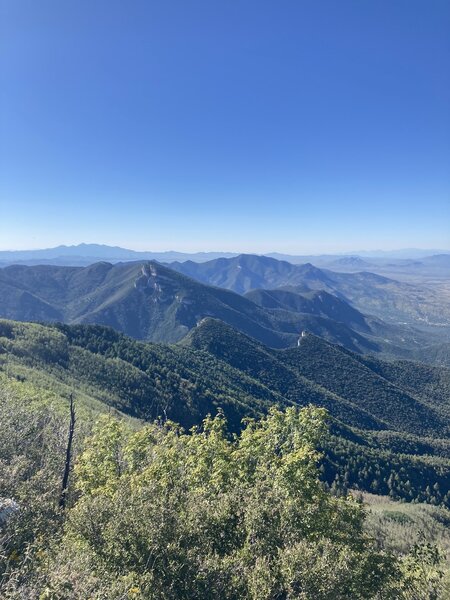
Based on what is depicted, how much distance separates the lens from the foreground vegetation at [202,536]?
1586 centimetres

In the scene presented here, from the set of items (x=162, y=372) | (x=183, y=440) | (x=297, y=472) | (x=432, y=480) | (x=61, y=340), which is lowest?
(x=432, y=480)

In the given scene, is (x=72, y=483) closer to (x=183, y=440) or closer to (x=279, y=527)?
(x=183, y=440)

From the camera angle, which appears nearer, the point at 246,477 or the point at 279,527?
the point at 279,527

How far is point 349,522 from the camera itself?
25609 millimetres

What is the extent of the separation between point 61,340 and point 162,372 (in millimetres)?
45553

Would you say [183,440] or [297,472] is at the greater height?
[297,472]

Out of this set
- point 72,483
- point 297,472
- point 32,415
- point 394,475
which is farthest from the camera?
point 394,475

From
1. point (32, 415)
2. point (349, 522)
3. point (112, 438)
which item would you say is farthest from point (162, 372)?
point (349, 522)

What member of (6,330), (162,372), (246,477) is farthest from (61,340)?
(246,477)

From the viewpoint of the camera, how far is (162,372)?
171 m

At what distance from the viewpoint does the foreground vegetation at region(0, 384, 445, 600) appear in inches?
624

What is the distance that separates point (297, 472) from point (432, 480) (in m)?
154

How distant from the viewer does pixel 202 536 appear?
18.6 metres

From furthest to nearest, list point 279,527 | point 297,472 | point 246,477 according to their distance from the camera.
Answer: point 246,477 < point 297,472 < point 279,527
